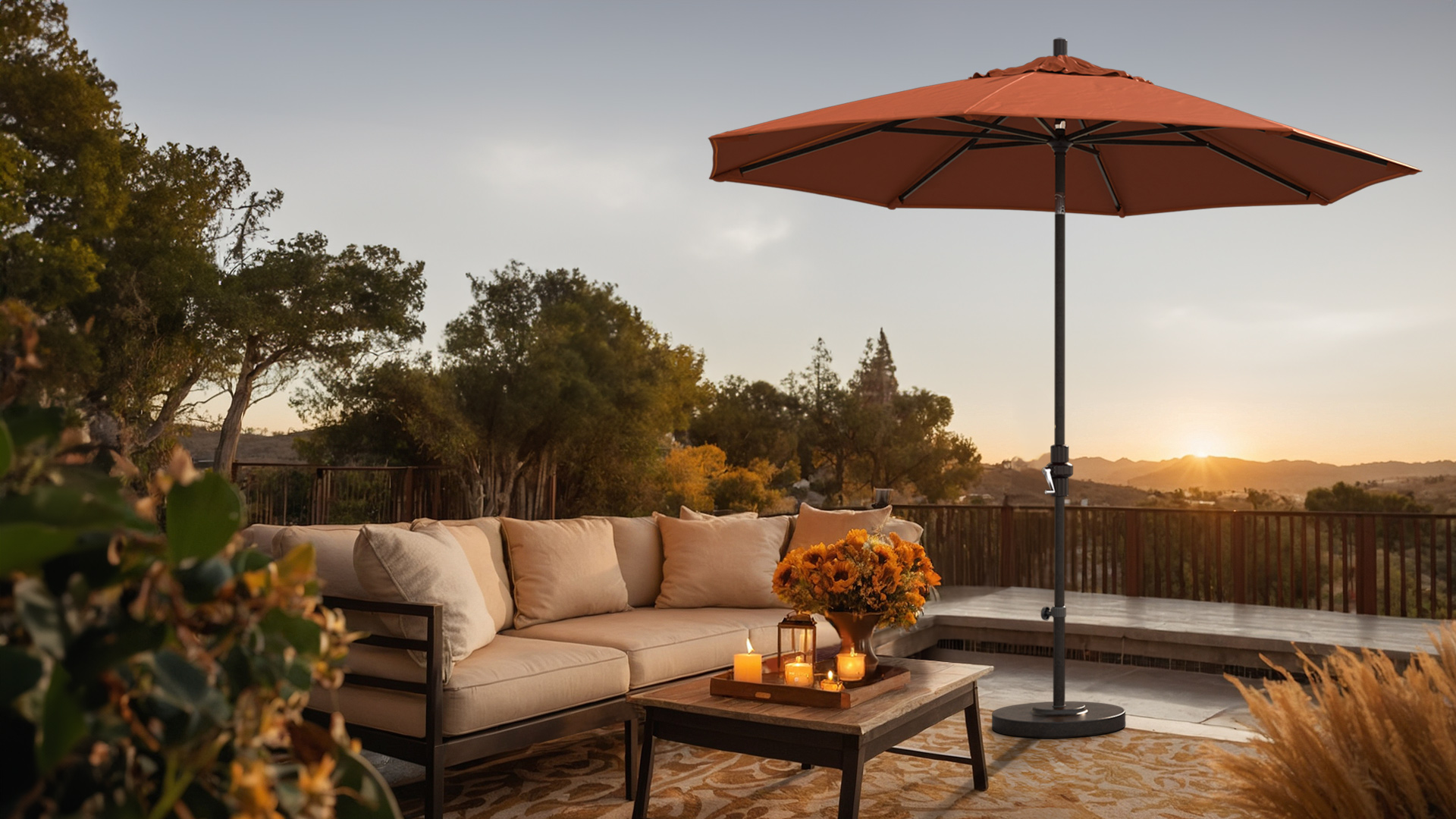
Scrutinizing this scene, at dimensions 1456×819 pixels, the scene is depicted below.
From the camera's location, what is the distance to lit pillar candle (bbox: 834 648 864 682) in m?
3.40

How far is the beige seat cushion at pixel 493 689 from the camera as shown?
308 centimetres

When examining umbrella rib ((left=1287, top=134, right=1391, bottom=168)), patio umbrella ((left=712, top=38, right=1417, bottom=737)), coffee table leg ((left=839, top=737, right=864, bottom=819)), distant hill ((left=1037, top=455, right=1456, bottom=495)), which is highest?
patio umbrella ((left=712, top=38, right=1417, bottom=737))

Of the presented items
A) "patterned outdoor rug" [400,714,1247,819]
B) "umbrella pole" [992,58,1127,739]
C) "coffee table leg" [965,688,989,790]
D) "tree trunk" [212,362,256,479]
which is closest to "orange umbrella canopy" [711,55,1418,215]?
"umbrella pole" [992,58,1127,739]

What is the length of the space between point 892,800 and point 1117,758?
1132 millimetres

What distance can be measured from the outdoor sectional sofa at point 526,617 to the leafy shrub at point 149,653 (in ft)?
7.60

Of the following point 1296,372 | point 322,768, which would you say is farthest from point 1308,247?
point 322,768

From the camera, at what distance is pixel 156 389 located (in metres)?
15.7

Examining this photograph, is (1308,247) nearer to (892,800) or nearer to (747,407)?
(892,800)

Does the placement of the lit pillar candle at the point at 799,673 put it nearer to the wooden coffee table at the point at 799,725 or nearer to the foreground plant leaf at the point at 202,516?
the wooden coffee table at the point at 799,725

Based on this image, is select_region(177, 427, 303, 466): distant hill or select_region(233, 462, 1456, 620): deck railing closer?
select_region(233, 462, 1456, 620): deck railing

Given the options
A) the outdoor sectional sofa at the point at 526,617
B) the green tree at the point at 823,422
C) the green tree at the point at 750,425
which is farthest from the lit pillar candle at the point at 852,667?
the green tree at the point at 823,422

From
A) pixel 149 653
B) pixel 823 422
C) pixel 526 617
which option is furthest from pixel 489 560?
pixel 823 422

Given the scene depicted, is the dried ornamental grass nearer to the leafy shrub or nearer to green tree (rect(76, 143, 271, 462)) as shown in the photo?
the leafy shrub

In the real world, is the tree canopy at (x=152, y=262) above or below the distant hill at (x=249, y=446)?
above
